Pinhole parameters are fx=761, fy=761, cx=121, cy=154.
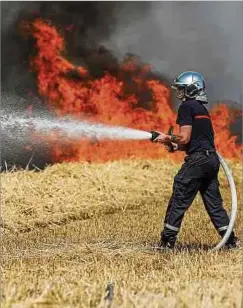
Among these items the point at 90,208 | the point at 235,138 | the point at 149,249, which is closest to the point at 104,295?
the point at 149,249

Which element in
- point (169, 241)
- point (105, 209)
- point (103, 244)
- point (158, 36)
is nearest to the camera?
point (169, 241)

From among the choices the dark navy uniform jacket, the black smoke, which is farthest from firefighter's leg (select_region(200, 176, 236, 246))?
the black smoke

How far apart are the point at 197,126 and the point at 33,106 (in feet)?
37.1

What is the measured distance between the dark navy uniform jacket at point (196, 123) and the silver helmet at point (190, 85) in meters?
0.10

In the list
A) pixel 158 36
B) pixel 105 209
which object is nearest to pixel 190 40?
pixel 158 36

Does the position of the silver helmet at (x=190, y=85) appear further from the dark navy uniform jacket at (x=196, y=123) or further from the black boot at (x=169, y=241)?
the black boot at (x=169, y=241)

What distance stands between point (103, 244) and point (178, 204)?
3.42 feet

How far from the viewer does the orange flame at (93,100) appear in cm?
1950

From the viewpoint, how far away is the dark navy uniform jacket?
7.97m

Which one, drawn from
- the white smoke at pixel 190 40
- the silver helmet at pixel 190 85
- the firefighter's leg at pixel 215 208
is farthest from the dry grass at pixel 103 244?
the white smoke at pixel 190 40

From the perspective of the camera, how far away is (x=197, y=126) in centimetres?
805

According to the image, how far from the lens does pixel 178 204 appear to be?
8039 millimetres

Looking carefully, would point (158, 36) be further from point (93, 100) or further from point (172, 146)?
point (172, 146)

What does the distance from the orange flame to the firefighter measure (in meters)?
11.0
